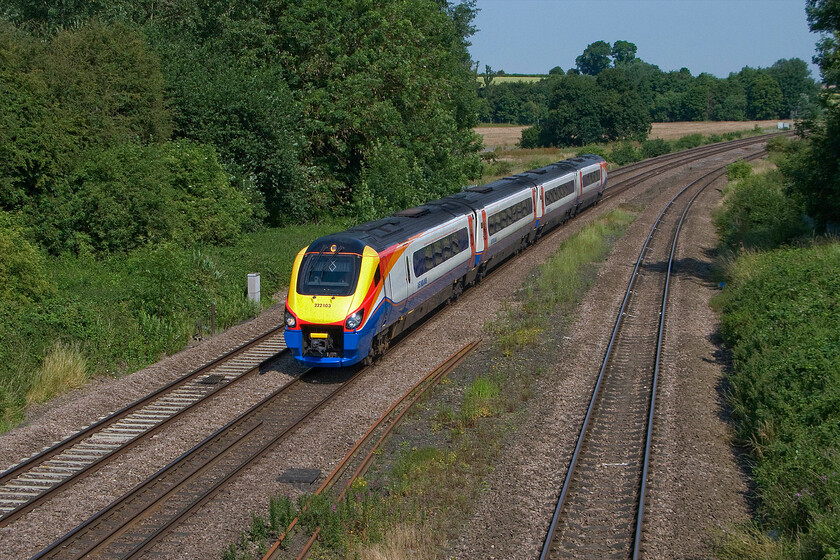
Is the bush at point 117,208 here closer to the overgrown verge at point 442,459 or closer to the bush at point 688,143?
the overgrown verge at point 442,459

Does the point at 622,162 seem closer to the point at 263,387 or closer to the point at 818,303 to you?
the point at 818,303

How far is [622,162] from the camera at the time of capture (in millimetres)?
65188

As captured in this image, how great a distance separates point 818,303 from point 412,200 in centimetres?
1691

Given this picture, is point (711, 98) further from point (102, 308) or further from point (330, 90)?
point (102, 308)

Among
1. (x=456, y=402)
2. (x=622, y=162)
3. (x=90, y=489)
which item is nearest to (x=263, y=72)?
(x=456, y=402)

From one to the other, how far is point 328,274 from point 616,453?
6676mm

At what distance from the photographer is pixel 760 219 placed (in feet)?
97.6

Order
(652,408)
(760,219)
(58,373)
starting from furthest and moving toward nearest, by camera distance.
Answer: (760,219) < (58,373) < (652,408)

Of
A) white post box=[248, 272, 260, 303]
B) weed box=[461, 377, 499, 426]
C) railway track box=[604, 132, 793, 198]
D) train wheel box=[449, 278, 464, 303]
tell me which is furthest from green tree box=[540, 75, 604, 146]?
weed box=[461, 377, 499, 426]

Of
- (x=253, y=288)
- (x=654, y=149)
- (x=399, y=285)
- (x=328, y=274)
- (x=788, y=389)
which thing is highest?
(x=654, y=149)

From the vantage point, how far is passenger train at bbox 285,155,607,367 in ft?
49.6

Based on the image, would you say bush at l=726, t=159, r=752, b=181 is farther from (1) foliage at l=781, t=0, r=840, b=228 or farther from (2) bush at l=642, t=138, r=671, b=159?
(1) foliage at l=781, t=0, r=840, b=228

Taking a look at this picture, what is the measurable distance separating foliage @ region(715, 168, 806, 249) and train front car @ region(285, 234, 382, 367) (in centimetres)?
1522

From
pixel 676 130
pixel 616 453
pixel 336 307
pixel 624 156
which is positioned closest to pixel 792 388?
pixel 616 453
